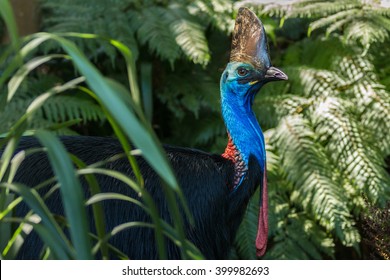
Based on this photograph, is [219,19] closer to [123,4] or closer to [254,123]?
[123,4]

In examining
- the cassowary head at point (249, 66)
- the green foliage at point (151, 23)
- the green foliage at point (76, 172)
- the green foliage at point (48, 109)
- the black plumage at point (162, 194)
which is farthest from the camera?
the green foliage at point (151, 23)

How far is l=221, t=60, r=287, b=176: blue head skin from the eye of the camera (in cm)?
225

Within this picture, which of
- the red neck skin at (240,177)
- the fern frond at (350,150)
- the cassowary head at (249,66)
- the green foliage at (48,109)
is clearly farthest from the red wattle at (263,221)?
the green foliage at (48,109)

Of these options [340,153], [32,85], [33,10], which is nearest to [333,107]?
[340,153]

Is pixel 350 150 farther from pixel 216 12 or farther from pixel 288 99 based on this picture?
pixel 216 12

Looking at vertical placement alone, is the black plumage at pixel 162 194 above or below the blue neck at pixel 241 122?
below

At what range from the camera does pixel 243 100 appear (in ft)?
7.47

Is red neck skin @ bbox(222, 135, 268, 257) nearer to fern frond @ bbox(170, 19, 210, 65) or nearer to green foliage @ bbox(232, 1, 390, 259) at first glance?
green foliage @ bbox(232, 1, 390, 259)

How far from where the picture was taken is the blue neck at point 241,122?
2.27 metres

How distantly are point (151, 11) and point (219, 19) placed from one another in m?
0.27

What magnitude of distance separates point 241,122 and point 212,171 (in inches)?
6.1

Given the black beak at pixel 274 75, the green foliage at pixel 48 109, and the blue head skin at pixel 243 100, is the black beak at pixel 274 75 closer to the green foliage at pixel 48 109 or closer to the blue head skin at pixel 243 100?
the blue head skin at pixel 243 100

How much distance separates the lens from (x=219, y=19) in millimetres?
3283

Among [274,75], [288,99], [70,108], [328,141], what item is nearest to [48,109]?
[70,108]
